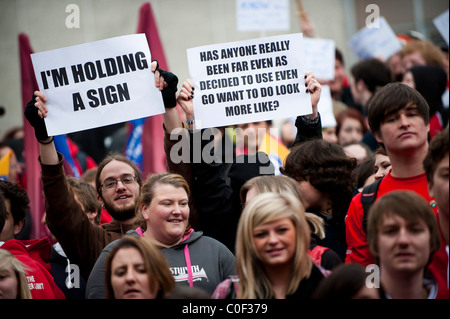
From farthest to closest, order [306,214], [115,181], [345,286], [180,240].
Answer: [115,181], [180,240], [306,214], [345,286]

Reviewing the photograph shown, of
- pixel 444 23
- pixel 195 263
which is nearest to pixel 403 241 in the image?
pixel 195 263

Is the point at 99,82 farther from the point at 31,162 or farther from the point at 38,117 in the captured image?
the point at 31,162

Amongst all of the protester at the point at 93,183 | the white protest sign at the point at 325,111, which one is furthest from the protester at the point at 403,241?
the white protest sign at the point at 325,111

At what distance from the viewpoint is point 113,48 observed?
15.9 feet

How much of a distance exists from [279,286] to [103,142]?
638 centimetres

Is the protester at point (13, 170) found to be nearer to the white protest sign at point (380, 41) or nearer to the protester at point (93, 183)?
the protester at point (93, 183)

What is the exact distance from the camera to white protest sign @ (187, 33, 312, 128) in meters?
4.84

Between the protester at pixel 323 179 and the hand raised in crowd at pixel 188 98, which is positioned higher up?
the hand raised in crowd at pixel 188 98

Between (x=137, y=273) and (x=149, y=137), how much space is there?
3907 millimetres

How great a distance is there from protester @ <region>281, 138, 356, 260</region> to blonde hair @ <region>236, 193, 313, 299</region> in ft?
2.73

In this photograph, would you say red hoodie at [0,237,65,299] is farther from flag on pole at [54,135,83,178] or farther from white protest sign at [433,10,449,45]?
white protest sign at [433,10,449,45]

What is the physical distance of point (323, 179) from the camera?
4449 mm

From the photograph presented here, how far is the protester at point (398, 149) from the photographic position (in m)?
3.88

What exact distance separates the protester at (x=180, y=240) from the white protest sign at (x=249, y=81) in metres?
0.65
